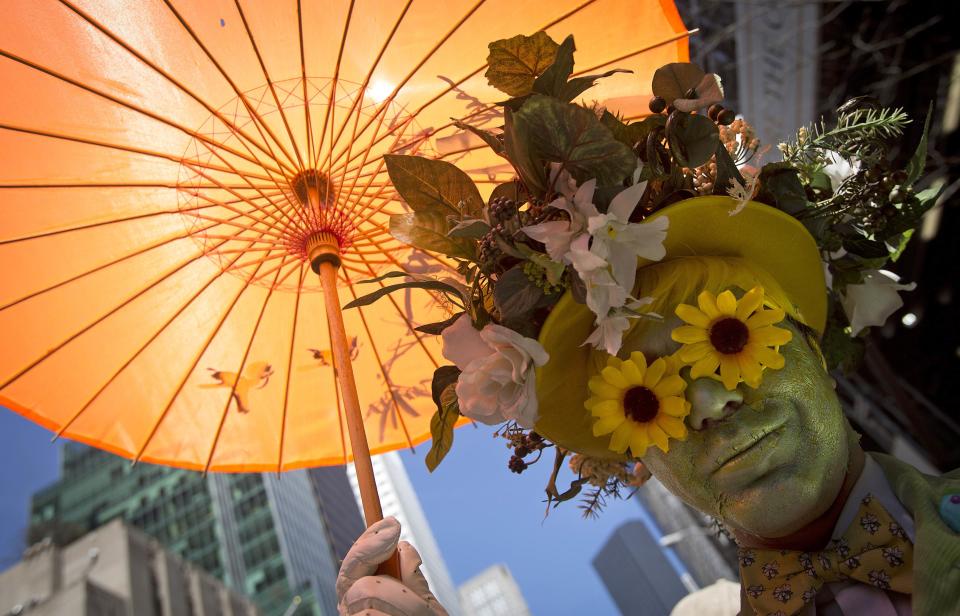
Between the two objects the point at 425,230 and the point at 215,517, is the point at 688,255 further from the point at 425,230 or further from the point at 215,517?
the point at 215,517

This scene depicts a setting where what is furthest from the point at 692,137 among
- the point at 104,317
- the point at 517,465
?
Answer: the point at 104,317

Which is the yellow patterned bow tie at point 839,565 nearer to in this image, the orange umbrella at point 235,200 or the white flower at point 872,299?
the white flower at point 872,299

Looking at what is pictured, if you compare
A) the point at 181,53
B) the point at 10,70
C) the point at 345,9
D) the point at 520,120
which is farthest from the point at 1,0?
the point at 520,120

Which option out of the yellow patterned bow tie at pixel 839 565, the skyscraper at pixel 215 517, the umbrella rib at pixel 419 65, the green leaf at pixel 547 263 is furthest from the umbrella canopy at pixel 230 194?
the skyscraper at pixel 215 517

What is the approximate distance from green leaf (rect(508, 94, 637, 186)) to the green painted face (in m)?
0.52

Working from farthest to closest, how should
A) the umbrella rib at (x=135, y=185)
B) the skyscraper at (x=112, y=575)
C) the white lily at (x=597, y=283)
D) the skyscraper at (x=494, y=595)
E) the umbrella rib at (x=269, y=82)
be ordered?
the skyscraper at (x=494, y=595), the skyscraper at (x=112, y=575), the umbrella rib at (x=135, y=185), the umbrella rib at (x=269, y=82), the white lily at (x=597, y=283)

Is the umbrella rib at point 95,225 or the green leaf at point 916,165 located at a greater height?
the umbrella rib at point 95,225

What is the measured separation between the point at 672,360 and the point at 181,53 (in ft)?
5.37

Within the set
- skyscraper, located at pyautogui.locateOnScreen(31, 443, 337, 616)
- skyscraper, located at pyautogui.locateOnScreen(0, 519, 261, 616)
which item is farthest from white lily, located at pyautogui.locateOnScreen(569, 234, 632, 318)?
skyscraper, located at pyautogui.locateOnScreen(31, 443, 337, 616)

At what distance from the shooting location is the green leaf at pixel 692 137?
162 cm

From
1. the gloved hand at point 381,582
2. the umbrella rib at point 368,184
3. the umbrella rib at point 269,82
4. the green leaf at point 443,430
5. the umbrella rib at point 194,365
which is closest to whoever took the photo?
the gloved hand at point 381,582

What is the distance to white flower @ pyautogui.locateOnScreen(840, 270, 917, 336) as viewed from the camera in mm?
2055

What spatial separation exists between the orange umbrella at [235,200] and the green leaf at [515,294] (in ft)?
1.47

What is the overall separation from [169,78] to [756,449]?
190 cm
